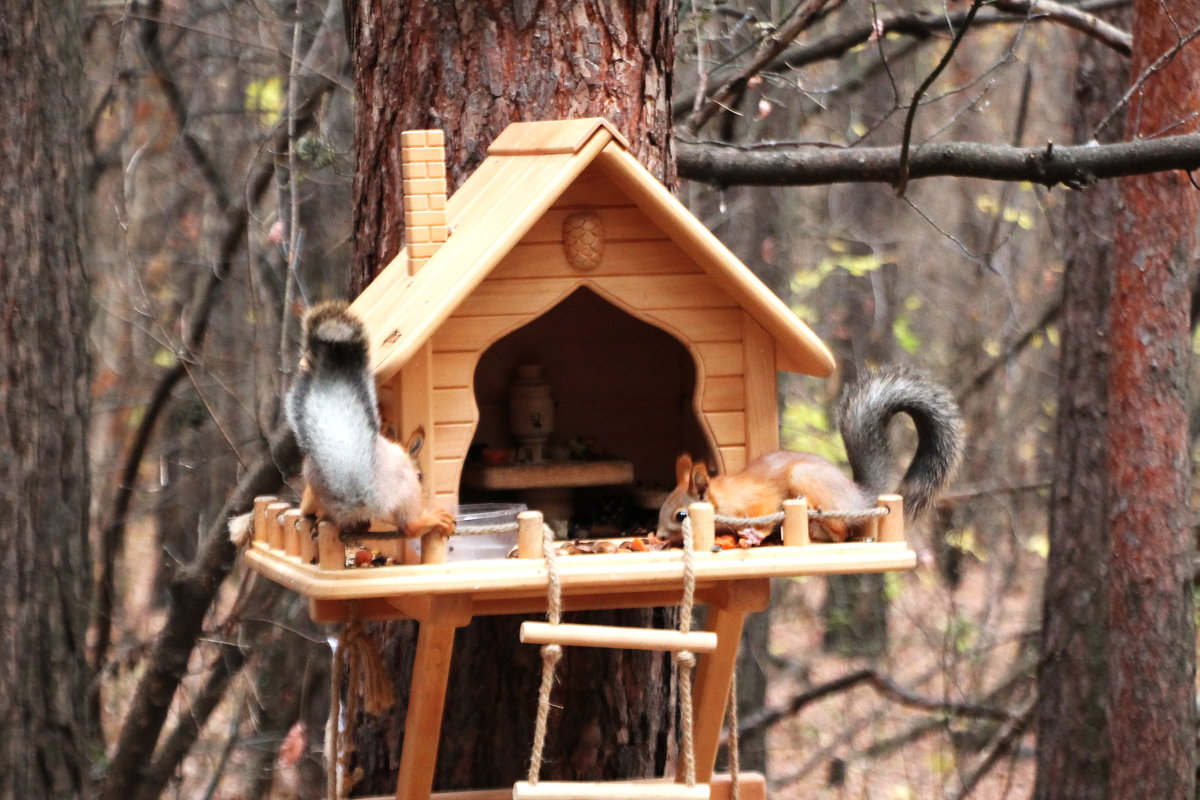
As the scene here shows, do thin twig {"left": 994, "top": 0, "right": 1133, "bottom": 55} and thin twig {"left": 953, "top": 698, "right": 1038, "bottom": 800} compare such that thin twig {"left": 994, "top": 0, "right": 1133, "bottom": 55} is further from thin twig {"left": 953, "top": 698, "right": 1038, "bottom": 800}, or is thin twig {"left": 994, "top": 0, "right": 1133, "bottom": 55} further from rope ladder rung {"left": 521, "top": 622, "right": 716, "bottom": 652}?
thin twig {"left": 953, "top": 698, "right": 1038, "bottom": 800}

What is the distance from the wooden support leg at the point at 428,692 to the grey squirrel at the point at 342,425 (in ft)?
0.73

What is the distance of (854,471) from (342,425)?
98 centimetres

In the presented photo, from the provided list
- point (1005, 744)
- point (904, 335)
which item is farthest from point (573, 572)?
point (904, 335)

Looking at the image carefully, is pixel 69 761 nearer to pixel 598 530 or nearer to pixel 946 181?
pixel 598 530

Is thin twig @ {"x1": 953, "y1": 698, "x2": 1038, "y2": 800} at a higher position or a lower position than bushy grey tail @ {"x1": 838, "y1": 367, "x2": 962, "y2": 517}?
lower

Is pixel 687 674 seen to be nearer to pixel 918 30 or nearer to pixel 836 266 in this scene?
pixel 918 30

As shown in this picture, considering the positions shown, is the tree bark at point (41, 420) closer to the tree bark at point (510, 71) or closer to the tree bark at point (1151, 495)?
the tree bark at point (510, 71)

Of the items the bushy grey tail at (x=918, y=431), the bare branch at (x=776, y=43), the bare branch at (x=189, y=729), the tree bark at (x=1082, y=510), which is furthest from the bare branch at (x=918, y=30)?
the bare branch at (x=189, y=729)

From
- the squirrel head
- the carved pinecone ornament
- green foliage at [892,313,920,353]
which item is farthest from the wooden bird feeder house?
green foliage at [892,313,920,353]

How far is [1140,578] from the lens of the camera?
4.92 metres

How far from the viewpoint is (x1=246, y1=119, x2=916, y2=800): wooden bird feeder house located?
2166 mm

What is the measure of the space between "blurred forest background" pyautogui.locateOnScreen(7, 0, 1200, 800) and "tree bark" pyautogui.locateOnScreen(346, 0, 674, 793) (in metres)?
0.84

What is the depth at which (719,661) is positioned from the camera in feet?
8.41

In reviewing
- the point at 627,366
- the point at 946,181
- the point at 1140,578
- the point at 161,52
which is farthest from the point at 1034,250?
the point at 627,366
